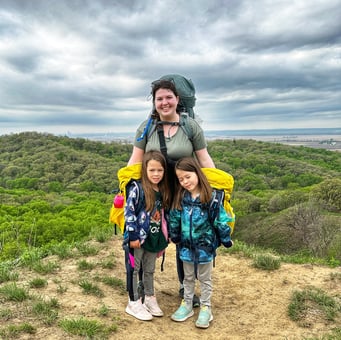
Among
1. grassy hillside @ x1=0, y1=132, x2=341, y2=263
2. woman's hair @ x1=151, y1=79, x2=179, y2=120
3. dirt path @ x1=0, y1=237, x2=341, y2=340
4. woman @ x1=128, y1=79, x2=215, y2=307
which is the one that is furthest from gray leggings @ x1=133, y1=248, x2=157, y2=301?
grassy hillside @ x1=0, y1=132, x2=341, y2=263

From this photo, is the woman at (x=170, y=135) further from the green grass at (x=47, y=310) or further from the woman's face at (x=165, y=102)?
the green grass at (x=47, y=310)

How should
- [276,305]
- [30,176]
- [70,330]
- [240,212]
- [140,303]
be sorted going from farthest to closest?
[30,176], [240,212], [276,305], [140,303], [70,330]

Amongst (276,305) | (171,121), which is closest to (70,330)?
(171,121)

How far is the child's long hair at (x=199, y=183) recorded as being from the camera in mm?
3148

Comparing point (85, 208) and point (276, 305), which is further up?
point (276, 305)

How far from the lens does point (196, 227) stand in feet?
10.9

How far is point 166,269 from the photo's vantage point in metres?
5.27

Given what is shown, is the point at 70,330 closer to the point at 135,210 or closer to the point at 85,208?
the point at 135,210

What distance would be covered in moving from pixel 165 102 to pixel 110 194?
3778 centimetres

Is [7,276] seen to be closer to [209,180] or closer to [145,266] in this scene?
[145,266]

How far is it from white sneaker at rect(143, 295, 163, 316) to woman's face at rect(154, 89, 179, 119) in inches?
75.0

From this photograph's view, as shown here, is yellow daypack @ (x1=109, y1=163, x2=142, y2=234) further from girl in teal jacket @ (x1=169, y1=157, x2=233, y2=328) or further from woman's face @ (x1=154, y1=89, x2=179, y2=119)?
woman's face @ (x1=154, y1=89, x2=179, y2=119)

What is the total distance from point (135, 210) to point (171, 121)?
2.99 ft

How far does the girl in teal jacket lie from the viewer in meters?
3.21
